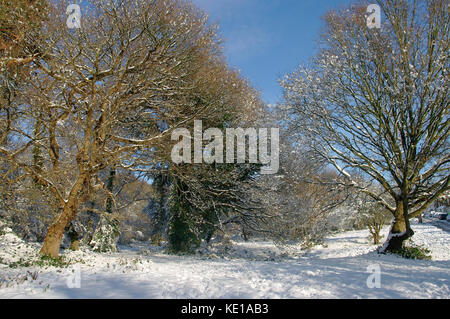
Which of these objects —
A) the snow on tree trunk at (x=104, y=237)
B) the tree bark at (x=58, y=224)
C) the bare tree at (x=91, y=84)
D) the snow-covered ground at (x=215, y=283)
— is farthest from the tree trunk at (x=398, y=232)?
the snow on tree trunk at (x=104, y=237)

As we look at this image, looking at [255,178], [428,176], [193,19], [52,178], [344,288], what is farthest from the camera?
[255,178]

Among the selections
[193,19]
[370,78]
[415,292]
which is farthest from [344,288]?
[193,19]

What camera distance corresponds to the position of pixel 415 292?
17.0 ft

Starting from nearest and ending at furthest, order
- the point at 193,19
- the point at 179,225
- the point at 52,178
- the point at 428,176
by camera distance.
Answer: the point at 52,178, the point at 428,176, the point at 193,19, the point at 179,225

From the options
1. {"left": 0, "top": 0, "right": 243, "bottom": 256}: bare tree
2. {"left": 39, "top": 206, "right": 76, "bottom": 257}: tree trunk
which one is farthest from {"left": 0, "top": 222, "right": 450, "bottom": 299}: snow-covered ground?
{"left": 0, "top": 0, "right": 243, "bottom": 256}: bare tree

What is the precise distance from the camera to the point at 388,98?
1008cm

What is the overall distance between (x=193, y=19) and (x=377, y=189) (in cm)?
1250

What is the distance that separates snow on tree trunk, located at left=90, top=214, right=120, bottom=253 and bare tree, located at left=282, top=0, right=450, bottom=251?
10276 millimetres

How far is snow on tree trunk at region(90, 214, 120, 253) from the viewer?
13835 millimetres

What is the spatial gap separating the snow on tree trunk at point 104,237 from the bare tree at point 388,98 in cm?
1028

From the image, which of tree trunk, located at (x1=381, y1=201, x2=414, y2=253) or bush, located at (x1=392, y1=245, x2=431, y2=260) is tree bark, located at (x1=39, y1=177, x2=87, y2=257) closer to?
tree trunk, located at (x1=381, y1=201, x2=414, y2=253)

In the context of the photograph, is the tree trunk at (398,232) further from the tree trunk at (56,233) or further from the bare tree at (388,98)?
the tree trunk at (56,233)

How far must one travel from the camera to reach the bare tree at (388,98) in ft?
31.8

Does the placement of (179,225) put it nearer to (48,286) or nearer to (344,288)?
(48,286)
